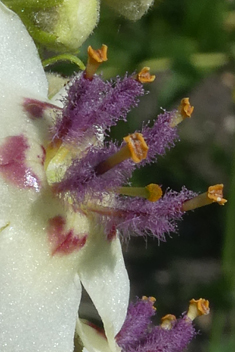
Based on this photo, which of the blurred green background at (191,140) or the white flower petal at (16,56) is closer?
the white flower petal at (16,56)

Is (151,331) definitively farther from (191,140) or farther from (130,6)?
(191,140)

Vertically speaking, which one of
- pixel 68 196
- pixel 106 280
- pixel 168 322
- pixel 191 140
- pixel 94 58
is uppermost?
pixel 94 58

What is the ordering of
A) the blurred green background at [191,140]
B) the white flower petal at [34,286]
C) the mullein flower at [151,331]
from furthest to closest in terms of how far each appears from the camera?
the blurred green background at [191,140] → the mullein flower at [151,331] → the white flower petal at [34,286]

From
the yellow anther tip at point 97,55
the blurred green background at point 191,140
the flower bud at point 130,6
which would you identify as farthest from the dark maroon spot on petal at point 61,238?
the blurred green background at point 191,140

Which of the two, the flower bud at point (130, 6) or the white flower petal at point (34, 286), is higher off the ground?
the flower bud at point (130, 6)

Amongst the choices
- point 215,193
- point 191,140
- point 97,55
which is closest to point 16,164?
point 97,55

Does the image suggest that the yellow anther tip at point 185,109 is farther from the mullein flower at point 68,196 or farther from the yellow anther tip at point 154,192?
the yellow anther tip at point 154,192

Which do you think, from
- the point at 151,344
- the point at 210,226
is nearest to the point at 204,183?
the point at 210,226
